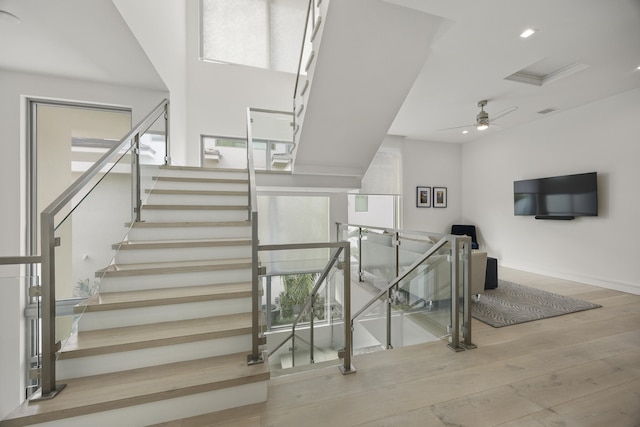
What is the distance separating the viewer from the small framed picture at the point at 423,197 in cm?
685

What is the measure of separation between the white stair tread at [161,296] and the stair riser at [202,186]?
5.06 feet

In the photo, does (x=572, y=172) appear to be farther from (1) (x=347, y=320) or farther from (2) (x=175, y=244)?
(2) (x=175, y=244)

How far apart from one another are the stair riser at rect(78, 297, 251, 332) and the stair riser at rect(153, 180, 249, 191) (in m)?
1.75

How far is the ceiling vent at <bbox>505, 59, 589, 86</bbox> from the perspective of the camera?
11.6 feet

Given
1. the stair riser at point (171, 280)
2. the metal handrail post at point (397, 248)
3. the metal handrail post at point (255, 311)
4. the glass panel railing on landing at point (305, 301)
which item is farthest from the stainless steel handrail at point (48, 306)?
the metal handrail post at point (397, 248)

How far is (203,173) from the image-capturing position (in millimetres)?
3754

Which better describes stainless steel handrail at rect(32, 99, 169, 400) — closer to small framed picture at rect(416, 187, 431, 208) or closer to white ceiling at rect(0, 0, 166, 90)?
white ceiling at rect(0, 0, 166, 90)

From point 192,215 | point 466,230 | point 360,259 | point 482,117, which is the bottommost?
point 360,259

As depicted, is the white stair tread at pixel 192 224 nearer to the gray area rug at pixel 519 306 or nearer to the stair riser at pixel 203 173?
the stair riser at pixel 203 173

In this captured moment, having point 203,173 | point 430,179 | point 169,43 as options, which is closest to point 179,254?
point 203,173

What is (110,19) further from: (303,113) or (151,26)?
(303,113)

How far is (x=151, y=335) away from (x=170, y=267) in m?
0.63

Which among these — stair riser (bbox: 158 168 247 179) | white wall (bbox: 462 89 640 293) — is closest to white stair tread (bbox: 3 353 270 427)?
stair riser (bbox: 158 168 247 179)

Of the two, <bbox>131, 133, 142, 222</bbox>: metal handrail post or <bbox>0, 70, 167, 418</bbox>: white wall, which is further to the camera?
<bbox>0, 70, 167, 418</bbox>: white wall
